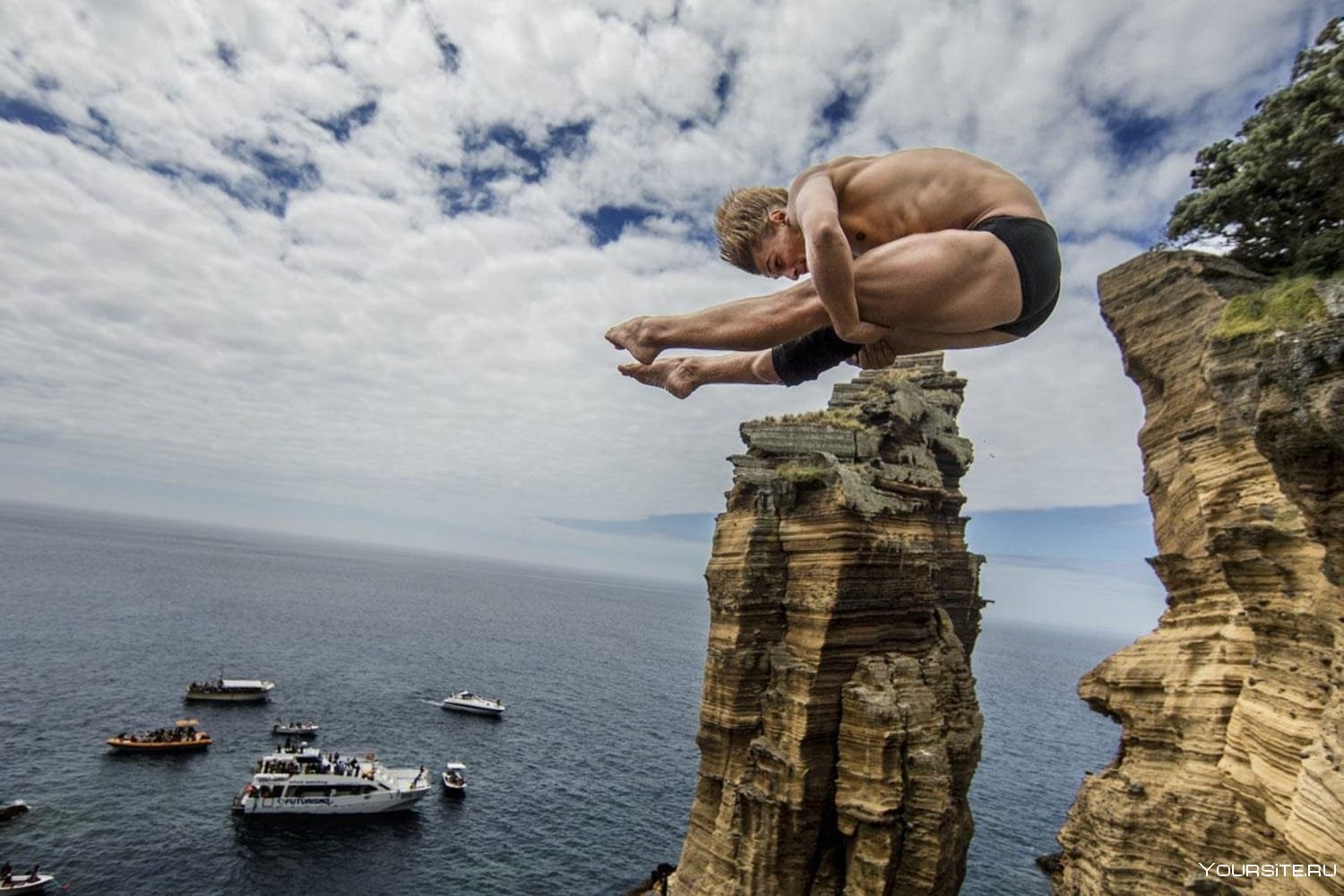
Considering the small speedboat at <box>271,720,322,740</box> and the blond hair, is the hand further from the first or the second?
the small speedboat at <box>271,720,322,740</box>

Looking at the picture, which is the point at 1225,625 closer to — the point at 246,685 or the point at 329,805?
the point at 329,805

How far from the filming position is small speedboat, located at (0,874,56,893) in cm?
3114

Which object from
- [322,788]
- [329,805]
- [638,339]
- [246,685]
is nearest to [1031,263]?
[638,339]

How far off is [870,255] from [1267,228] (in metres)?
18.0

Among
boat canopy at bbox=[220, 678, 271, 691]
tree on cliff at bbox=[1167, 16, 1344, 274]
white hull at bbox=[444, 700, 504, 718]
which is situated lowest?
white hull at bbox=[444, 700, 504, 718]

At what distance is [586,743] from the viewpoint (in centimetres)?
6606

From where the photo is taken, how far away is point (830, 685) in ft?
73.3

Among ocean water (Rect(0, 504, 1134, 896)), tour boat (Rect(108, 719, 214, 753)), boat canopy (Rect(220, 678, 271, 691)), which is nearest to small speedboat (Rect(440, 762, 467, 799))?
ocean water (Rect(0, 504, 1134, 896))

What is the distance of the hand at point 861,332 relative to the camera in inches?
140

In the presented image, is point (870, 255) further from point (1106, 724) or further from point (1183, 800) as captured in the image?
point (1106, 724)

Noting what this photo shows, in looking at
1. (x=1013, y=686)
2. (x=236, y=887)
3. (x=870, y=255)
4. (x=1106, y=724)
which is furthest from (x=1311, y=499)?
(x=1013, y=686)

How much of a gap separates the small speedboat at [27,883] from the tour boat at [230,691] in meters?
37.0

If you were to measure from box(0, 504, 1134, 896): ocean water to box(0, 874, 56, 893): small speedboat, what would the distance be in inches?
55.7

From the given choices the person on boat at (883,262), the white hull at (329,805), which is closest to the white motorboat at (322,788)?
the white hull at (329,805)
